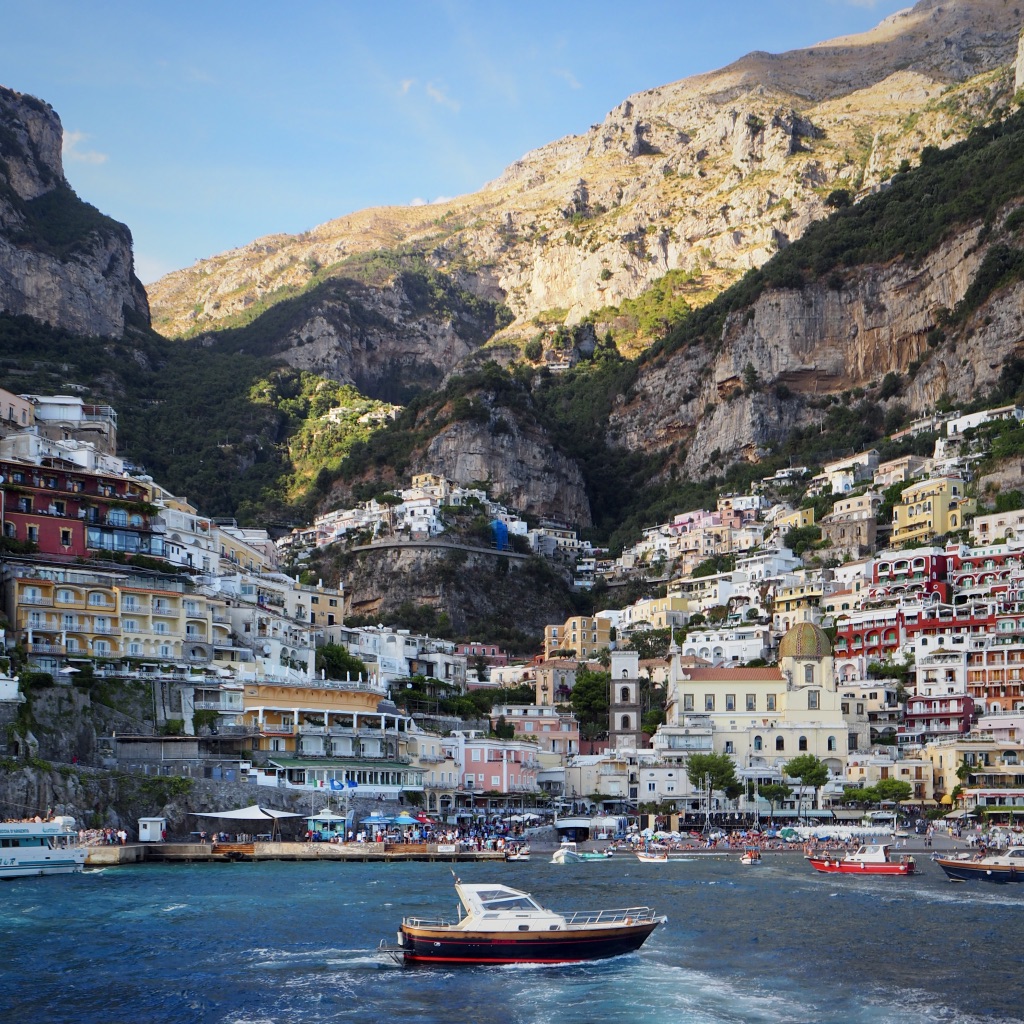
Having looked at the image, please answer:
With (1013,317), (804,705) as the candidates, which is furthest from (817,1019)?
(1013,317)

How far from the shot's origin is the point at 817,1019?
126 ft

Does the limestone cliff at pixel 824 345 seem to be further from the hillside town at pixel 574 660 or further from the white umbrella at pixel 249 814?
the white umbrella at pixel 249 814

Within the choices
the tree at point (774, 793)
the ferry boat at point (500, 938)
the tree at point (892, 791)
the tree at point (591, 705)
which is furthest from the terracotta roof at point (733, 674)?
the ferry boat at point (500, 938)

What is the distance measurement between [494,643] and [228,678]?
60.6m

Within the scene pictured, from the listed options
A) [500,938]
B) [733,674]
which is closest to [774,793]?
[733,674]

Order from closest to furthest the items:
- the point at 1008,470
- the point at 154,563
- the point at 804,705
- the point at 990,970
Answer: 1. the point at 990,970
2. the point at 154,563
3. the point at 804,705
4. the point at 1008,470

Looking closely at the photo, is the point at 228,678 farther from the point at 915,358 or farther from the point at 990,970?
the point at 915,358

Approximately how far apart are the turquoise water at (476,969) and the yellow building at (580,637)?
74.1 metres

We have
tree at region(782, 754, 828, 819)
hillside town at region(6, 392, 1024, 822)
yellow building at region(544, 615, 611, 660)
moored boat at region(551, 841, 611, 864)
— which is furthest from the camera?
yellow building at region(544, 615, 611, 660)

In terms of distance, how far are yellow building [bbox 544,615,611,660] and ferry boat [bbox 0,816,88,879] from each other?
77611mm

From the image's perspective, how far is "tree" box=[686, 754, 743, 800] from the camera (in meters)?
100

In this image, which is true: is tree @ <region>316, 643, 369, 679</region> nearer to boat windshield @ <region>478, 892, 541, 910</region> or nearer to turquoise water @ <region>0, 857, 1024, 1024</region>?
turquoise water @ <region>0, 857, 1024, 1024</region>

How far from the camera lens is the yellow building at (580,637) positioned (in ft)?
468

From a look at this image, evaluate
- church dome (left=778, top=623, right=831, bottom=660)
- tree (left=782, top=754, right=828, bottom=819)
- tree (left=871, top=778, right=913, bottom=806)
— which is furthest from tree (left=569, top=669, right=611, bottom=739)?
tree (left=871, top=778, right=913, bottom=806)
